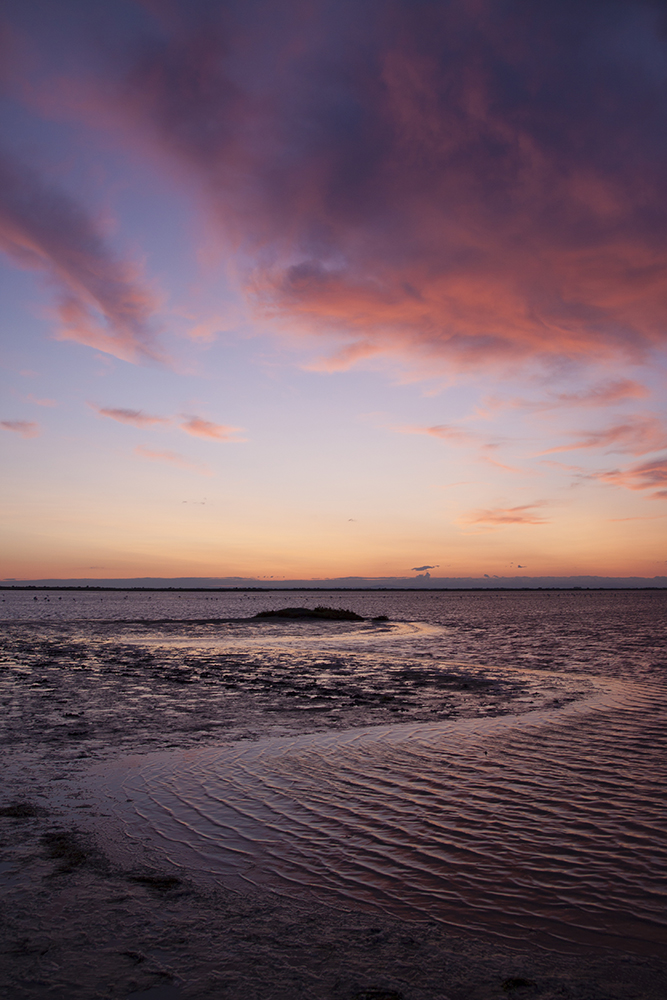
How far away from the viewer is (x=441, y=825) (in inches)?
326

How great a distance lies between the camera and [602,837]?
7.93 metres

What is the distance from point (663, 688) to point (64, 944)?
19.9 meters

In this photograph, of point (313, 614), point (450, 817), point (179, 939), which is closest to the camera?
point (179, 939)

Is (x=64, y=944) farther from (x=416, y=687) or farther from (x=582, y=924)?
(x=416, y=687)

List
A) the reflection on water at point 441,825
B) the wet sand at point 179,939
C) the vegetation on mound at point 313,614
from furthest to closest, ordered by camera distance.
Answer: the vegetation on mound at point 313,614, the reflection on water at point 441,825, the wet sand at point 179,939

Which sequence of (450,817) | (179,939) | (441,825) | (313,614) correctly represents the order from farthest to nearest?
(313,614), (450,817), (441,825), (179,939)

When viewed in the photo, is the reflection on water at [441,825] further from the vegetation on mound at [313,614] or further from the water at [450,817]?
the vegetation on mound at [313,614]

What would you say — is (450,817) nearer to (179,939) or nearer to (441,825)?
(441,825)

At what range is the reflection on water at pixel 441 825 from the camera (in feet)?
20.5

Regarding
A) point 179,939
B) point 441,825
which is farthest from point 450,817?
point 179,939

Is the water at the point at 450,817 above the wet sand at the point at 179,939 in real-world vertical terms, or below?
below

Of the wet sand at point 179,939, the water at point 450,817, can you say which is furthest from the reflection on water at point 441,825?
the wet sand at point 179,939

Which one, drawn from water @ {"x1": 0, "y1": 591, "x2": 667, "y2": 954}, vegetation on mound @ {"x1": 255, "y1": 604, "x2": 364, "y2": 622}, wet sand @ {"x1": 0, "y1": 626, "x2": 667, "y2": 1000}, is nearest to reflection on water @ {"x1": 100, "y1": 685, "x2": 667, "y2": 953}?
water @ {"x1": 0, "y1": 591, "x2": 667, "y2": 954}

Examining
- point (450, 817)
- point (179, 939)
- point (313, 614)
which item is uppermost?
point (179, 939)
